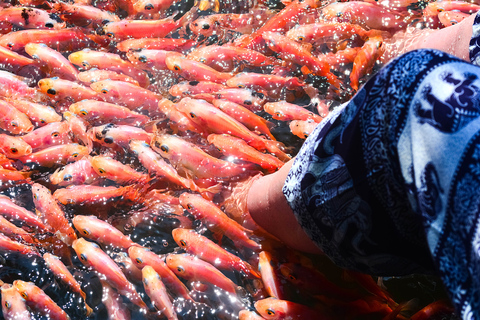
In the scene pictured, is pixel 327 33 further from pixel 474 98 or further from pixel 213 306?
pixel 474 98

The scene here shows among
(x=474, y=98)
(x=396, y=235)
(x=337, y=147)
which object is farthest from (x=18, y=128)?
(x=474, y=98)

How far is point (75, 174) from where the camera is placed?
7.07 feet

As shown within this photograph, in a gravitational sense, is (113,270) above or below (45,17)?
below

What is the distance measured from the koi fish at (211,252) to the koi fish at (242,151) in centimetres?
Answer: 52

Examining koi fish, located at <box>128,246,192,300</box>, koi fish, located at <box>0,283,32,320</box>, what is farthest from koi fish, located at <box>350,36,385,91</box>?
koi fish, located at <box>0,283,32,320</box>

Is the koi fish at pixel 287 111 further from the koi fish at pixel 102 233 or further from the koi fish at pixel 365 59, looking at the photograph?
the koi fish at pixel 102 233

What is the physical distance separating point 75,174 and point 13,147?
40 cm

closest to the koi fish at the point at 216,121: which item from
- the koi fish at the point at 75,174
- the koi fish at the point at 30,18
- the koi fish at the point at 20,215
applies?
the koi fish at the point at 75,174

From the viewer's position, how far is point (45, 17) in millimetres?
3035

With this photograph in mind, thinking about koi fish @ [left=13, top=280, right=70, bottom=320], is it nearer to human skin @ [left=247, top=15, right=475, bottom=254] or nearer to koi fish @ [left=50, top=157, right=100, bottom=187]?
koi fish @ [left=50, top=157, right=100, bottom=187]

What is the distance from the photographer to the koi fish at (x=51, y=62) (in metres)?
2.71

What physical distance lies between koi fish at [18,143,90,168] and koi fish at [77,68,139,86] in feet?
1.98

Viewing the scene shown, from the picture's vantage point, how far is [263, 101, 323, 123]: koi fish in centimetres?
241

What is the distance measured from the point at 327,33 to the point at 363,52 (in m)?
0.39
